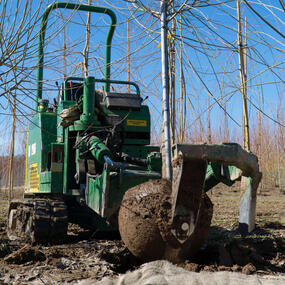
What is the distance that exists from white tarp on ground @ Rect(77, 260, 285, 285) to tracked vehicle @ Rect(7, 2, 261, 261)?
0.31m

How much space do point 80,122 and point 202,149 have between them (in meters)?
2.72

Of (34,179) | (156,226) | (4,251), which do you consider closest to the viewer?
(156,226)

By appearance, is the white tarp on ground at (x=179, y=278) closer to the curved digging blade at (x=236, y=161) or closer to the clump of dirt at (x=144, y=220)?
the clump of dirt at (x=144, y=220)

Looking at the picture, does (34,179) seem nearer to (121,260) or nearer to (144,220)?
(121,260)

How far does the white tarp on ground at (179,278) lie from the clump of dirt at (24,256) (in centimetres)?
129

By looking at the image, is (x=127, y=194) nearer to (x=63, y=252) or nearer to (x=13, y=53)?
(x=63, y=252)

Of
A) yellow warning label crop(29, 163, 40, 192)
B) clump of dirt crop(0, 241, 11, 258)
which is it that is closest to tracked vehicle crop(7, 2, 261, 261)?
yellow warning label crop(29, 163, 40, 192)

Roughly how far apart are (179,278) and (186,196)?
690 mm

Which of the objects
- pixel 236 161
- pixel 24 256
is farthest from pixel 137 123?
pixel 236 161

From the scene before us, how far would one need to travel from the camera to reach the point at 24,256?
4.45 meters

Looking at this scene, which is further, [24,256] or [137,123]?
[137,123]

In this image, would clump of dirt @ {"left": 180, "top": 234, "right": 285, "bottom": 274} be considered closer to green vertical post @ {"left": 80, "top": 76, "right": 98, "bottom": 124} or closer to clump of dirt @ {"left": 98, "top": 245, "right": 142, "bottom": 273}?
clump of dirt @ {"left": 98, "top": 245, "right": 142, "bottom": 273}

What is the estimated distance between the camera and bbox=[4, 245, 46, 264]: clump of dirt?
4.40 meters

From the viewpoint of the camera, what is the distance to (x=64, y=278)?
363 cm
